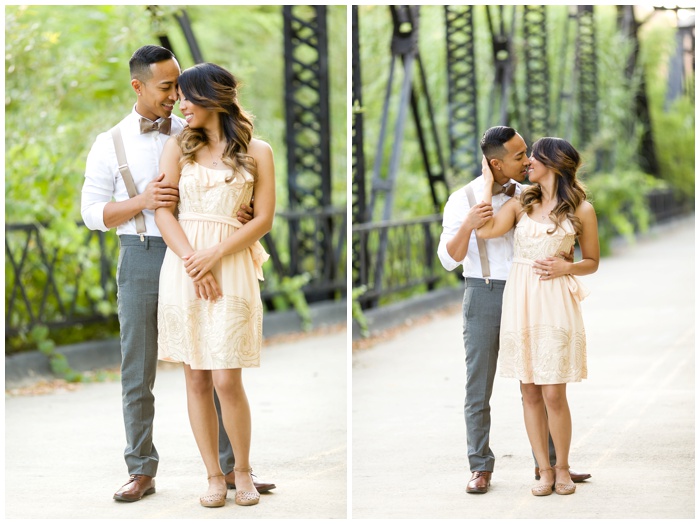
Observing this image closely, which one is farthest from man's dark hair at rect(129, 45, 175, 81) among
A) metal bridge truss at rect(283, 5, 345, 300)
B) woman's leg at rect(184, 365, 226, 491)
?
metal bridge truss at rect(283, 5, 345, 300)

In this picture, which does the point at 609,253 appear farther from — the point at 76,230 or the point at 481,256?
the point at 481,256

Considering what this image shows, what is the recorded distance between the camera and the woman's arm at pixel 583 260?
405cm

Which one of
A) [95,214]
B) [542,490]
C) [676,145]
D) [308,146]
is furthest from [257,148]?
[676,145]

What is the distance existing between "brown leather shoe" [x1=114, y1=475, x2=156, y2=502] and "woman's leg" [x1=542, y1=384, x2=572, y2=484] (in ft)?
5.06

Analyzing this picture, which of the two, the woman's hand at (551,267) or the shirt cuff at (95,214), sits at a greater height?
the shirt cuff at (95,214)

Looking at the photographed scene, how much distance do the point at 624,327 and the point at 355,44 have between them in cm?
414

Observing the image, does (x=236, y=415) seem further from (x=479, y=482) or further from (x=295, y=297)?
(x=295, y=297)

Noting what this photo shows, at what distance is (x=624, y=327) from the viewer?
945 cm

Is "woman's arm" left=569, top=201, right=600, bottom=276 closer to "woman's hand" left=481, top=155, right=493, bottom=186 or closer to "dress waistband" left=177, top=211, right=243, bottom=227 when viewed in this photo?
"woman's hand" left=481, top=155, right=493, bottom=186

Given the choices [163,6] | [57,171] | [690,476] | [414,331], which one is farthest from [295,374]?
[690,476]

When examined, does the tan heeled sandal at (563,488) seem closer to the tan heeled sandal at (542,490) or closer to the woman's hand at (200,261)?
the tan heeled sandal at (542,490)

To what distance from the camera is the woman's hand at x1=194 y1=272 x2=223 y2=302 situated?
3875 millimetres

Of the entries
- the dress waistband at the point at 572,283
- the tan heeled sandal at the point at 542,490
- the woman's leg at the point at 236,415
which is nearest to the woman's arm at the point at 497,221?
the dress waistband at the point at 572,283

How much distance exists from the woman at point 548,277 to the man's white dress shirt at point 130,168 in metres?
1.23
